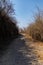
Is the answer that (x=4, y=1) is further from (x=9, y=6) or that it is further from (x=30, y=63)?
(x=30, y=63)

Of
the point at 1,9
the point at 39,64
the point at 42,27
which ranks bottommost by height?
the point at 39,64

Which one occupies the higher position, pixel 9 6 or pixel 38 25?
pixel 9 6

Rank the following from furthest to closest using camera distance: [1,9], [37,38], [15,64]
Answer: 1. [37,38]
2. [1,9]
3. [15,64]

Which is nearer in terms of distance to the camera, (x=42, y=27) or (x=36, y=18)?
(x=42, y=27)

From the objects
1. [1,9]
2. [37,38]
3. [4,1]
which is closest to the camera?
[1,9]

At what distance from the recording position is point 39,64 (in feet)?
27.2

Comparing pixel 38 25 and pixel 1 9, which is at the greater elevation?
pixel 1 9

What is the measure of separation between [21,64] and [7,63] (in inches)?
28.9

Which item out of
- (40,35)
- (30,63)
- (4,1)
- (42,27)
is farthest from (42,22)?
(30,63)

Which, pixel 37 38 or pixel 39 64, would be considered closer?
pixel 39 64

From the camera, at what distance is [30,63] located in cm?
859

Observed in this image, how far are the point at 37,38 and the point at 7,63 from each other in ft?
55.4

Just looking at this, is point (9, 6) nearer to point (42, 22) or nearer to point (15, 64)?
point (42, 22)

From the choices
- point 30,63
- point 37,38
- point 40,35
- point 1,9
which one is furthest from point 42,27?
point 30,63
